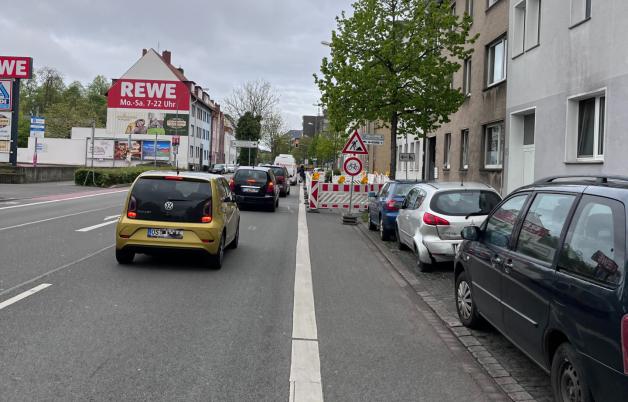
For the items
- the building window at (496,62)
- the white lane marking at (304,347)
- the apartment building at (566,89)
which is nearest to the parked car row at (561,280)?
the white lane marking at (304,347)

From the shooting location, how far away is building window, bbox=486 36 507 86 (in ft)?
67.4

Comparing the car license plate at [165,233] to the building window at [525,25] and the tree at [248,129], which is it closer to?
the building window at [525,25]

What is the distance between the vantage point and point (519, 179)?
1884 centimetres

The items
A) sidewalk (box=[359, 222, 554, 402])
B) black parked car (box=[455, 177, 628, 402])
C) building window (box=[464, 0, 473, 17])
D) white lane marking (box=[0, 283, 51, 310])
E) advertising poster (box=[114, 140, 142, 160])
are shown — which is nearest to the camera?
black parked car (box=[455, 177, 628, 402])

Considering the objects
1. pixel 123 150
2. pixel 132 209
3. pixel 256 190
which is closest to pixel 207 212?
pixel 132 209

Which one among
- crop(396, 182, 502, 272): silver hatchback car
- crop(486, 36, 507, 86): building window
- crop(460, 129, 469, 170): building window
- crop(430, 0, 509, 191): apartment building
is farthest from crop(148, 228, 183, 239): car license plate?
crop(460, 129, 469, 170): building window

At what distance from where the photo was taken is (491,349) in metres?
5.59

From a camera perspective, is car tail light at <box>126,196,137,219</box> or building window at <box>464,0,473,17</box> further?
building window at <box>464,0,473,17</box>

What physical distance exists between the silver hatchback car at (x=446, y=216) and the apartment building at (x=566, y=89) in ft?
14.1

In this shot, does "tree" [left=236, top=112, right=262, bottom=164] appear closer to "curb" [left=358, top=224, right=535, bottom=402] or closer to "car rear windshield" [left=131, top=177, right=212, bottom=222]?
"car rear windshield" [left=131, top=177, right=212, bottom=222]

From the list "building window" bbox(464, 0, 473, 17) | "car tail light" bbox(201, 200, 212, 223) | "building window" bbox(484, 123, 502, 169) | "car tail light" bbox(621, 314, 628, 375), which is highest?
"building window" bbox(464, 0, 473, 17)

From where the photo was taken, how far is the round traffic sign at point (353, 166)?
61.1 feet

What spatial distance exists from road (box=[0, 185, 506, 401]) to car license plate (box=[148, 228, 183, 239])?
1.74 feet

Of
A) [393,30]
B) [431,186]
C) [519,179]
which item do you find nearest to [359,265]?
[431,186]
